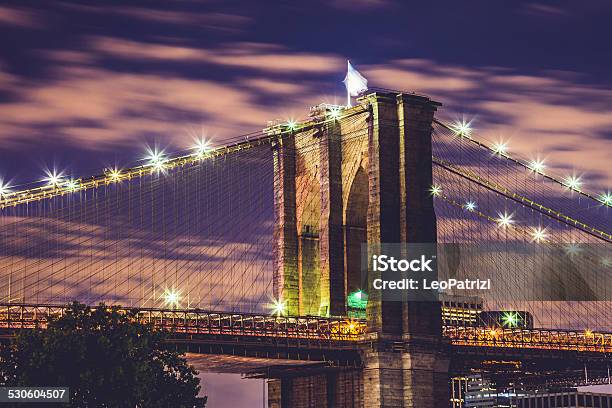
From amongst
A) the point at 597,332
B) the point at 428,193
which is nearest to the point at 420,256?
the point at 428,193

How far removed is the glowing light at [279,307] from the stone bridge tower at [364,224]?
1.06 ft

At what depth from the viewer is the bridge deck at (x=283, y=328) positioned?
4136 inches

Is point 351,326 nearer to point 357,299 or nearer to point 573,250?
point 357,299

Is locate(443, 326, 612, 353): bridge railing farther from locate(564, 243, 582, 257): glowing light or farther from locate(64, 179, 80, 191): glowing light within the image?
locate(64, 179, 80, 191): glowing light

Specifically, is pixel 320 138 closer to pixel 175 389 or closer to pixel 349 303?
pixel 349 303

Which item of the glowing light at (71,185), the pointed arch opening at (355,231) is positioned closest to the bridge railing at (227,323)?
the pointed arch opening at (355,231)

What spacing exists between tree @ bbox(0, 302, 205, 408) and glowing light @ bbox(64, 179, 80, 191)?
73.8 ft

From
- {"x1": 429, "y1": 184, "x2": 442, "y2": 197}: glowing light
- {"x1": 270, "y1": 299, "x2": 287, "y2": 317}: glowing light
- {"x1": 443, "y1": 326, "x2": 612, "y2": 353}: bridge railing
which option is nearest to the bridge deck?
{"x1": 443, "y1": 326, "x2": 612, "y2": 353}: bridge railing

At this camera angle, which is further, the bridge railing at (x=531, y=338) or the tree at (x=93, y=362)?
the bridge railing at (x=531, y=338)

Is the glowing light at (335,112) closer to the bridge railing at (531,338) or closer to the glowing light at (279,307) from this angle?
the glowing light at (279,307)

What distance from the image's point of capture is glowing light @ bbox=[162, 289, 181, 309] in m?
114

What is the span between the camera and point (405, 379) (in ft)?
371

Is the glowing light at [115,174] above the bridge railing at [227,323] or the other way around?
above

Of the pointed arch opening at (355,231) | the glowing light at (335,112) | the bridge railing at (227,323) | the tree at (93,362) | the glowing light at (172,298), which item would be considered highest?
the glowing light at (335,112)
